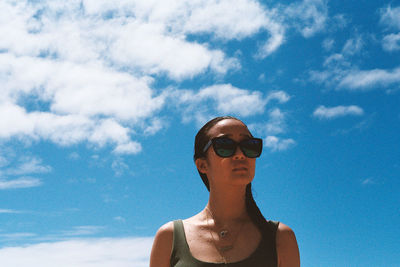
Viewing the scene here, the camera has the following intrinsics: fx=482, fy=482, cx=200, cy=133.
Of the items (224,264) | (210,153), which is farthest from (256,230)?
(210,153)

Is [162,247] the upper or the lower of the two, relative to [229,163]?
lower

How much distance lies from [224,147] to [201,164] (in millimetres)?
533

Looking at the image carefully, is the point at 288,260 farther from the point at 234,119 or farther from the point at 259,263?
the point at 234,119

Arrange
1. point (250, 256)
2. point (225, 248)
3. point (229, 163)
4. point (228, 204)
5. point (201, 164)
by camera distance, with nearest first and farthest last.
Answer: point (250, 256) → point (225, 248) → point (229, 163) → point (228, 204) → point (201, 164)

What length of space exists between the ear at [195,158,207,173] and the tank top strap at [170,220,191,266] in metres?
0.78

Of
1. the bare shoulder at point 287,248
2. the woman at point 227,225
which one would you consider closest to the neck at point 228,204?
the woman at point 227,225

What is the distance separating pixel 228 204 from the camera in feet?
20.0

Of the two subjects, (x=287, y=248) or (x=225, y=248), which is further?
(x=287, y=248)

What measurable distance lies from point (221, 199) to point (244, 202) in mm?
331

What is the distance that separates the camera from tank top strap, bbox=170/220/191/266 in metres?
5.77

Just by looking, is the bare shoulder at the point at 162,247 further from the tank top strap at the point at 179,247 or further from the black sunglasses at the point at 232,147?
the black sunglasses at the point at 232,147

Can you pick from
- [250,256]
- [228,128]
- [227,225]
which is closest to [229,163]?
[228,128]

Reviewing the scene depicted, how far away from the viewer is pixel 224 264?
5523 mm

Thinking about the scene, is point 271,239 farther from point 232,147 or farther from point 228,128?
point 228,128
